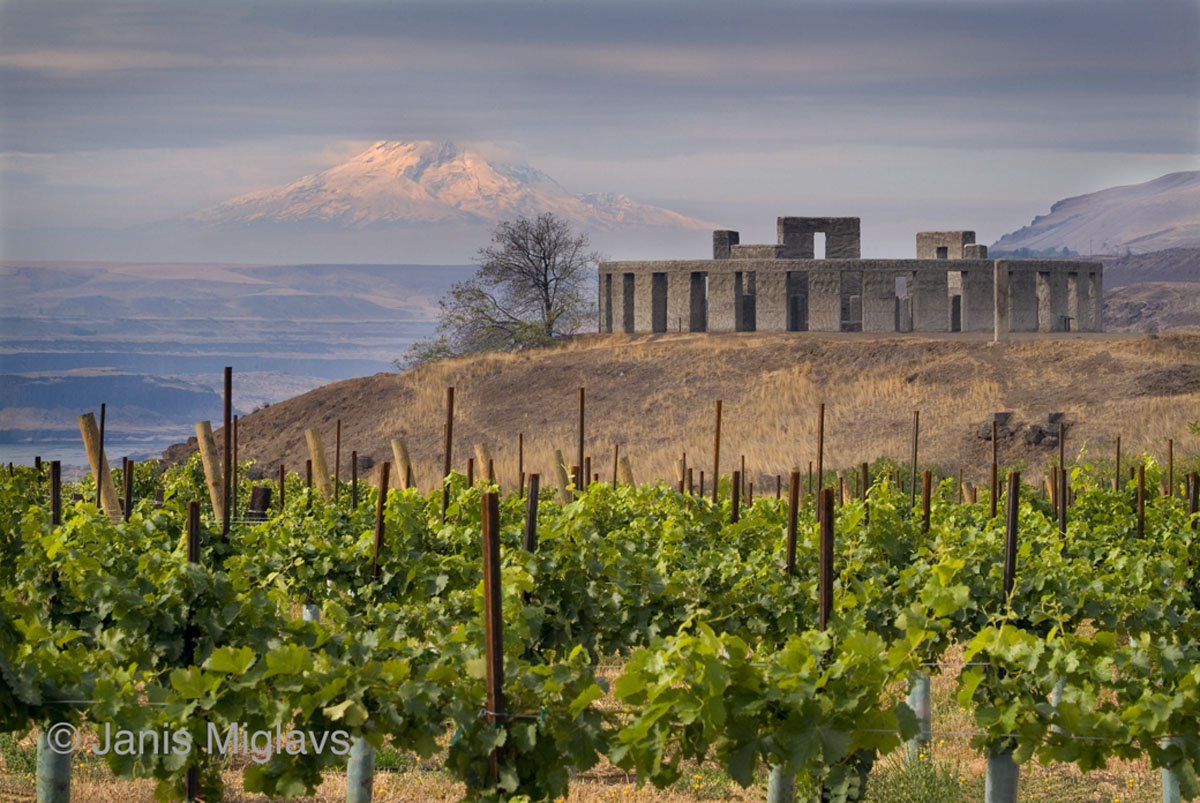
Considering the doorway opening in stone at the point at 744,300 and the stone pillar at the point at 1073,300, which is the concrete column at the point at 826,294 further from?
the stone pillar at the point at 1073,300

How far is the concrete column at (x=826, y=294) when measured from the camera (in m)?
47.9

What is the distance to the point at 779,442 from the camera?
117 feet

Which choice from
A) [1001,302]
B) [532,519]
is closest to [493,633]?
[532,519]

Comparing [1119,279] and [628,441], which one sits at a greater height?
[1119,279]

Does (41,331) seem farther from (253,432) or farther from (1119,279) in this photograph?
(253,432)

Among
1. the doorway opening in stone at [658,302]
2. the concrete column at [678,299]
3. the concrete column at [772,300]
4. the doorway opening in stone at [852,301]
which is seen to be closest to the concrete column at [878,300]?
the doorway opening in stone at [852,301]

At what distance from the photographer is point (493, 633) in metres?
6.04

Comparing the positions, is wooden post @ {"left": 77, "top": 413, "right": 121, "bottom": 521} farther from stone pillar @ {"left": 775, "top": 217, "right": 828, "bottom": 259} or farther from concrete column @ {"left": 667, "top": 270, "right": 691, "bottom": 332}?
stone pillar @ {"left": 775, "top": 217, "right": 828, "bottom": 259}

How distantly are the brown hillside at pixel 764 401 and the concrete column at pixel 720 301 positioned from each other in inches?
81.9

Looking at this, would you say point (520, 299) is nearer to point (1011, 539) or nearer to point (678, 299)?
point (678, 299)

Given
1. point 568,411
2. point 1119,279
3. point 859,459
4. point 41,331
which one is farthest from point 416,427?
point 41,331

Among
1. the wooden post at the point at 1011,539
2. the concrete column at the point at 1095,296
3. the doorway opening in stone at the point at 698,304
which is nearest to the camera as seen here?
the wooden post at the point at 1011,539

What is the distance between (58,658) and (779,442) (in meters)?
30.1

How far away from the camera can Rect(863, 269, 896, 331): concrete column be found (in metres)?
47.8
